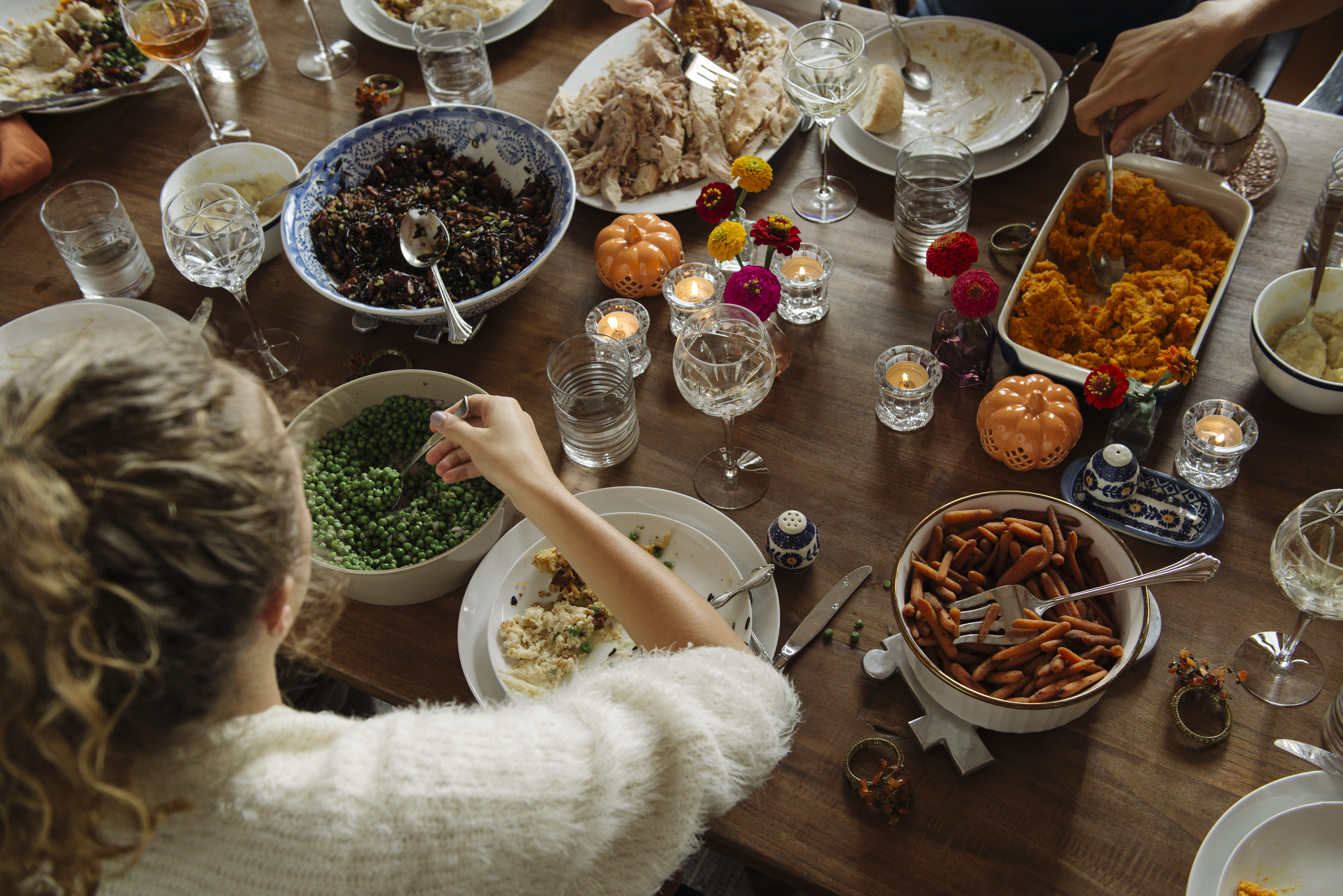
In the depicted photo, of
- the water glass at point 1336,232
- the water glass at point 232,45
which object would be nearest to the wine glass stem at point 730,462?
the water glass at point 1336,232

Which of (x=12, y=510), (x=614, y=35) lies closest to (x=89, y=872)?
(x=12, y=510)

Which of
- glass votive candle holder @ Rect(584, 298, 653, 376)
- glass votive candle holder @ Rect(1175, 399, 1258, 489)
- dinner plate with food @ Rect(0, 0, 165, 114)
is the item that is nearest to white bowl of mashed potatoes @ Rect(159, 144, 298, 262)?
dinner plate with food @ Rect(0, 0, 165, 114)

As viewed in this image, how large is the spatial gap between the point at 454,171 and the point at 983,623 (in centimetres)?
145

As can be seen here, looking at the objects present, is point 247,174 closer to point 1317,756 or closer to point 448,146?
point 448,146

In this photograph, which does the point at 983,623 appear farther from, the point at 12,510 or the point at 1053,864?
the point at 12,510

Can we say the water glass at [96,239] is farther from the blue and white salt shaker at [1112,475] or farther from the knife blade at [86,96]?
the blue and white salt shaker at [1112,475]

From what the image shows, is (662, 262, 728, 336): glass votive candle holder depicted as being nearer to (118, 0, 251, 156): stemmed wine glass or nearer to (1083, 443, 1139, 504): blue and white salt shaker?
(1083, 443, 1139, 504): blue and white salt shaker

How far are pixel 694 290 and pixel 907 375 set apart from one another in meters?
0.43

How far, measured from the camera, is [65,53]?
2.21m

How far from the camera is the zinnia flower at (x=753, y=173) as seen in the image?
1674mm

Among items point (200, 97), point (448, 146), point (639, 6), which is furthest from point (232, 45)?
point (639, 6)

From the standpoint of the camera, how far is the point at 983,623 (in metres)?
1.19

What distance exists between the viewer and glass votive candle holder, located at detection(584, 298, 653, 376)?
1.63 meters

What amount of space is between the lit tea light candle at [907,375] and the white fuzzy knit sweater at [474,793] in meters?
0.67
